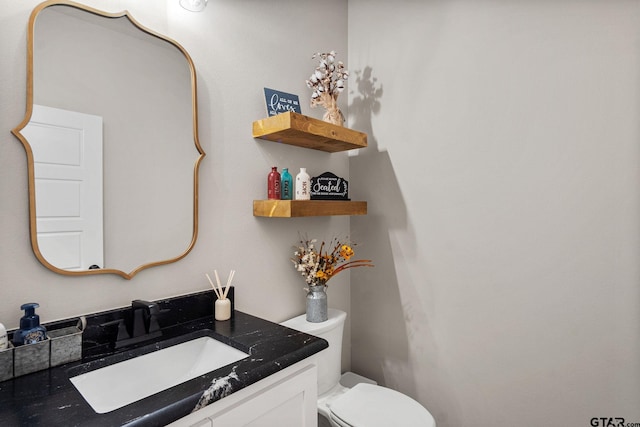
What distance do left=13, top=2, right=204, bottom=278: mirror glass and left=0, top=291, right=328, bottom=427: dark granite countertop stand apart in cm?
24

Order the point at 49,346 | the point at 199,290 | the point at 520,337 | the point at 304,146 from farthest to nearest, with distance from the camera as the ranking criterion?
the point at 304,146 < the point at 520,337 < the point at 199,290 < the point at 49,346

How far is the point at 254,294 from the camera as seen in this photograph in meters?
1.67

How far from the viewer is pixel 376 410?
147 centimetres

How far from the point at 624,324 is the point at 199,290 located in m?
1.71

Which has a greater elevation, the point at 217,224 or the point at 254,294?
the point at 217,224

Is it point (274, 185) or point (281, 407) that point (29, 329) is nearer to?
point (281, 407)

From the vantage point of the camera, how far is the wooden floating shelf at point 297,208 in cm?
153

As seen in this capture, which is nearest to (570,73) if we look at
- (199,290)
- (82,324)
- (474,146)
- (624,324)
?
(474,146)

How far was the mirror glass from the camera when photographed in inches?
42.3

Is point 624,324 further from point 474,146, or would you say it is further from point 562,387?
point 474,146

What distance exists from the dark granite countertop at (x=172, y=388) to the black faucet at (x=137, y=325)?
0.03m

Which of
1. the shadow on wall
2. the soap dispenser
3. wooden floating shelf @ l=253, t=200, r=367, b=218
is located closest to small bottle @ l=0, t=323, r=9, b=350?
the soap dispenser

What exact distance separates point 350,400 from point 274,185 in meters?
1.04

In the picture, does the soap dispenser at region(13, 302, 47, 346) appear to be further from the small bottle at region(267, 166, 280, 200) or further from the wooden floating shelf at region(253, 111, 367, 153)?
the wooden floating shelf at region(253, 111, 367, 153)
